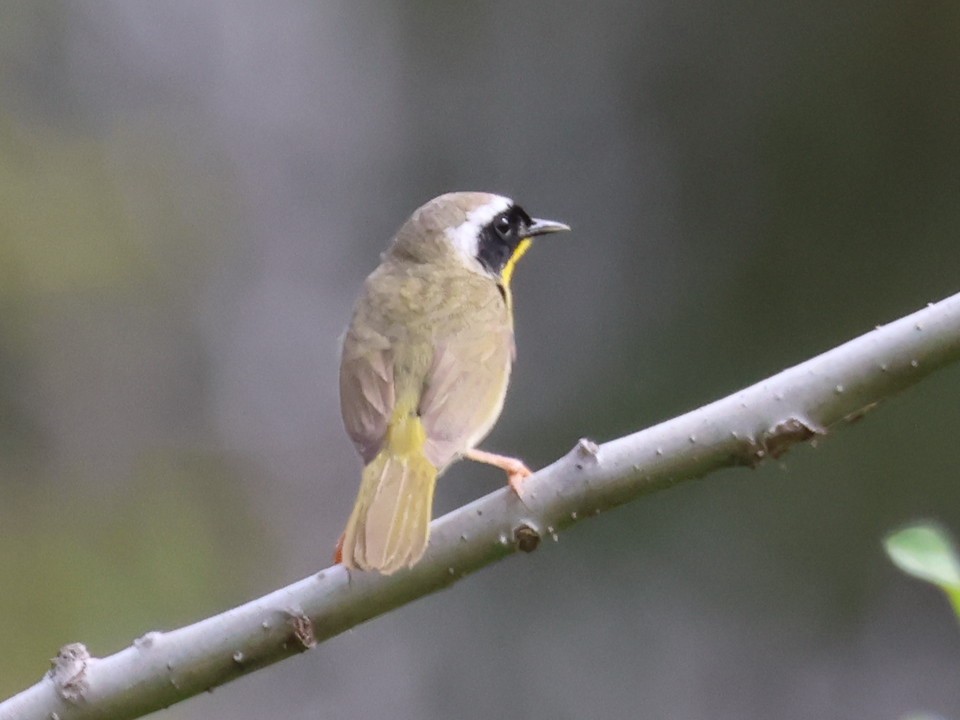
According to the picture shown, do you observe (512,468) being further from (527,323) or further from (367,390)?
(527,323)

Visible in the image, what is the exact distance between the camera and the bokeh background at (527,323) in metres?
4.75

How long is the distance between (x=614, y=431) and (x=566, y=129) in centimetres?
128

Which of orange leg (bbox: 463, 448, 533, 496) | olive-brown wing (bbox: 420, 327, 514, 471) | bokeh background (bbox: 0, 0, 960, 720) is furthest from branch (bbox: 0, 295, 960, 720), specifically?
bokeh background (bbox: 0, 0, 960, 720)

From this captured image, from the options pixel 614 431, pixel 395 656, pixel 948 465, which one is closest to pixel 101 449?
pixel 395 656

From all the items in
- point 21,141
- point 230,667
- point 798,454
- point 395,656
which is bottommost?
point 230,667

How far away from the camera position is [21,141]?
5188 millimetres

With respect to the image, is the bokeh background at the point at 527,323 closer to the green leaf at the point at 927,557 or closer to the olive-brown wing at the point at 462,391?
the olive-brown wing at the point at 462,391

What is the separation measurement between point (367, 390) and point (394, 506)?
0.40m

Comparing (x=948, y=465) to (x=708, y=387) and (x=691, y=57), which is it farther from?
(x=691, y=57)

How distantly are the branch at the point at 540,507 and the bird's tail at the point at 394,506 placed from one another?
5cm

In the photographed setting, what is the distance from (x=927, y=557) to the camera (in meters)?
1.25

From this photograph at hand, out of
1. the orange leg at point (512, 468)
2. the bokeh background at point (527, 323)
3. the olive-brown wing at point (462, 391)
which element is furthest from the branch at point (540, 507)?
the bokeh background at point (527, 323)

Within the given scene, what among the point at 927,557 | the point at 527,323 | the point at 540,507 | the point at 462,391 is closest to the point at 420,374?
the point at 462,391

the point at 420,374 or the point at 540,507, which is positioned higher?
the point at 420,374
